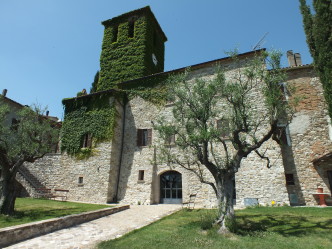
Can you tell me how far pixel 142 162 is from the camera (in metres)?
14.7

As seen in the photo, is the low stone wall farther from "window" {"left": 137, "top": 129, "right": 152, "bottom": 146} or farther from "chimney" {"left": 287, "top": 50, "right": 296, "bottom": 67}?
→ "chimney" {"left": 287, "top": 50, "right": 296, "bottom": 67}

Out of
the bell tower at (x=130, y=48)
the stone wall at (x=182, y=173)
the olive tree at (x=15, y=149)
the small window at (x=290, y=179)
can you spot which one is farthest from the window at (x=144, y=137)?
the small window at (x=290, y=179)

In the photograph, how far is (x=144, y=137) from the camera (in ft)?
51.1

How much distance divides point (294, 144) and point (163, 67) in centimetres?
1588

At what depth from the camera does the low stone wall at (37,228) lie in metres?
5.69

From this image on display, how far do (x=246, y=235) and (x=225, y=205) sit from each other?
3.38 ft

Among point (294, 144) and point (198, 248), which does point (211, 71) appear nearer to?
point (294, 144)

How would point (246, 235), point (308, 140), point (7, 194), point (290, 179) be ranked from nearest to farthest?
1. point (246, 235)
2. point (7, 194)
3. point (290, 179)
4. point (308, 140)

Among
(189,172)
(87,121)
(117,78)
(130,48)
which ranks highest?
(130,48)

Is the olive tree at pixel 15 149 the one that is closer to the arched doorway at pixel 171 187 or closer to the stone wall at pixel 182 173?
the stone wall at pixel 182 173

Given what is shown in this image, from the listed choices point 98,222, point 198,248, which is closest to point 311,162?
point 198,248

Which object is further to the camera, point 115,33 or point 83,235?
point 115,33

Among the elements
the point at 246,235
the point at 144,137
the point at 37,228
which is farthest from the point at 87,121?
the point at 246,235

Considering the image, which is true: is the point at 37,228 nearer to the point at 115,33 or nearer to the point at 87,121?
the point at 87,121
